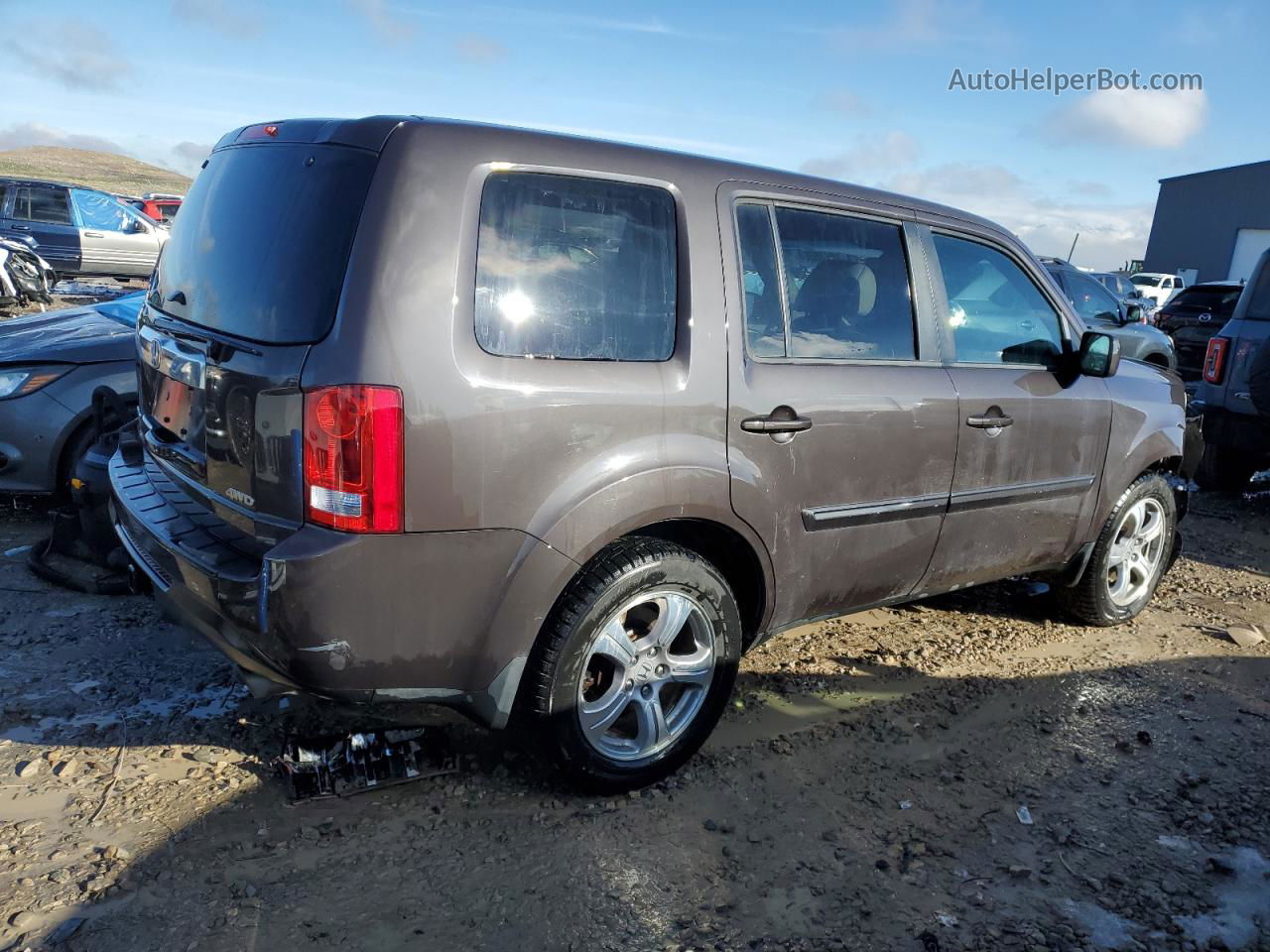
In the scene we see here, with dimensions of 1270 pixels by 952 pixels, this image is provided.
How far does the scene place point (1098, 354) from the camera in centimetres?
400

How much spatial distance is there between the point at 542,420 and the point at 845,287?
1397 mm

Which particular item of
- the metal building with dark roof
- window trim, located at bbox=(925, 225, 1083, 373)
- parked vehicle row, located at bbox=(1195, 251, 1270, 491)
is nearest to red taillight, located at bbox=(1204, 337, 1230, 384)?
parked vehicle row, located at bbox=(1195, 251, 1270, 491)

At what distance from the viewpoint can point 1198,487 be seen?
25.0 ft

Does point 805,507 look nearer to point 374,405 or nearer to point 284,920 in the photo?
point 374,405

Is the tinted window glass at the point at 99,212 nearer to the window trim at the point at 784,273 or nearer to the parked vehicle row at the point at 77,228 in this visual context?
the parked vehicle row at the point at 77,228

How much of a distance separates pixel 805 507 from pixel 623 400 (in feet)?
2.72

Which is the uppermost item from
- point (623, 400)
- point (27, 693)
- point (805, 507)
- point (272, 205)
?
point (272, 205)

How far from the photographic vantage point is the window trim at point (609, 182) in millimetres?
2459

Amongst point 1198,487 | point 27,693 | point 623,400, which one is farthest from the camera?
point 1198,487

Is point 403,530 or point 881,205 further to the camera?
point 881,205

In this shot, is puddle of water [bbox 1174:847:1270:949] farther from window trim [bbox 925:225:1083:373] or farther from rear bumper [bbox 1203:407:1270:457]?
rear bumper [bbox 1203:407:1270:457]

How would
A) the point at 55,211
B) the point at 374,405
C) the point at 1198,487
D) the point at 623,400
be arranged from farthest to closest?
the point at 55,211
the point at 1198,487
the point at 623,400
the point at 374,405

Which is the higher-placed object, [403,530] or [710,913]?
[403,530]

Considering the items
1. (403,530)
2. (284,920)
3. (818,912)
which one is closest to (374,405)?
(403,530)
